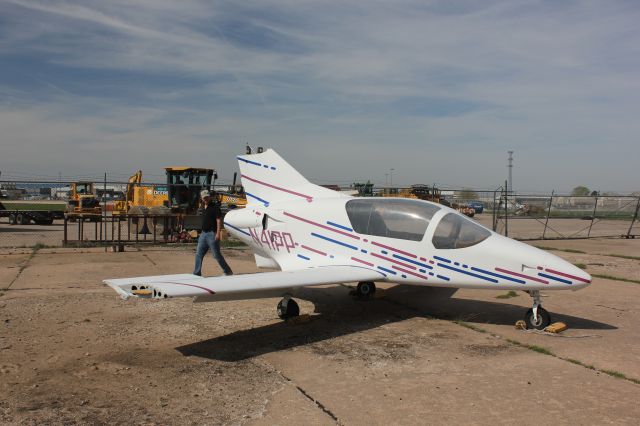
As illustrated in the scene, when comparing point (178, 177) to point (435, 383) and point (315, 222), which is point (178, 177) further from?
point (435, 383)

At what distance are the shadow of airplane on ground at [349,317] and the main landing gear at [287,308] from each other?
160 millimetres

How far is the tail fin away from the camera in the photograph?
31.7 feet

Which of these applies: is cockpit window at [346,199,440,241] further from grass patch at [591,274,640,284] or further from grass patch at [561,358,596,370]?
grass patch at [591,274,640,284]

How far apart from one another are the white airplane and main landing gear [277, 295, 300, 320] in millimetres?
15

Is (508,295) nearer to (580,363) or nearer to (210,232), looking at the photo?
(580,363)

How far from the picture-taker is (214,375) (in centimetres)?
535

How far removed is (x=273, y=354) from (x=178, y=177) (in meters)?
18.6

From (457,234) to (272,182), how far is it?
4.02 meters

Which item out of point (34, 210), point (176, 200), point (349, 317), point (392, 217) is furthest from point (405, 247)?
point (34, 210)

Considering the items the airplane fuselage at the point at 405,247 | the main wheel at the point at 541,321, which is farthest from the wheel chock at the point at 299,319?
the main wheel at the point at 541,321

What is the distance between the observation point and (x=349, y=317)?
807 centimetres

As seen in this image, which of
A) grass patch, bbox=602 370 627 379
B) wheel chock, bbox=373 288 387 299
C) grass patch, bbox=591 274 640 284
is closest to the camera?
grass patch, bbox=602 370 627 379

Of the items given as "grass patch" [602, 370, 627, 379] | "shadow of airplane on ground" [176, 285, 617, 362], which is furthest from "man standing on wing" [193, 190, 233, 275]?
"grass patch" [602, 370, 627, 379]

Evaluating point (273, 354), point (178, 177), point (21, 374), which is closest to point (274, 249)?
point (273, 354)
